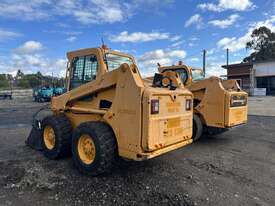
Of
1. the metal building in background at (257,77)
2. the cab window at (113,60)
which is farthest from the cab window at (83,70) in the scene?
the metal building in background at (257,77)

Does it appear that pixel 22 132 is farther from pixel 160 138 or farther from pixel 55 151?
pixel 160 138

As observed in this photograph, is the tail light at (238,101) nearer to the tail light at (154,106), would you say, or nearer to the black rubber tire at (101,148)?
the tail light at (154,106)

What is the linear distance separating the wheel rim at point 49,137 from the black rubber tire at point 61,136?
145mm

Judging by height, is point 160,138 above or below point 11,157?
above

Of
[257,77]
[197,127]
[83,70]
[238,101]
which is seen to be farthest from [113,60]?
[257,77]

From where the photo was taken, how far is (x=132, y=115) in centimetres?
421

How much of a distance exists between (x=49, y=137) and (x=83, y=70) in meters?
1.73

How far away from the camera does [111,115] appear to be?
182 inches

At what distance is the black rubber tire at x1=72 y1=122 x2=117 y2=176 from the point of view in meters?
4.44

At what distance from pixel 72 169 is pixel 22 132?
198 inches

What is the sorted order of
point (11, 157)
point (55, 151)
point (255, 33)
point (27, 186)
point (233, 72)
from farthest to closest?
point (255, 33) < point (233, 72) < point (11, 157) < point (55, 151) < point (27, 186)

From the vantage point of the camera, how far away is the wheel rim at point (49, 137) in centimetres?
588

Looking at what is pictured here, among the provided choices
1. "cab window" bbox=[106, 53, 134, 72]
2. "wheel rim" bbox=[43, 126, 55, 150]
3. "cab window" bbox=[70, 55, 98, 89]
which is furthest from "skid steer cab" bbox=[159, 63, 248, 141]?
"wheel rim" bbox=[43, 126, 55, 150]

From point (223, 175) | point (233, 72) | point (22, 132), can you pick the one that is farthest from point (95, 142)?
point (233, 72)
